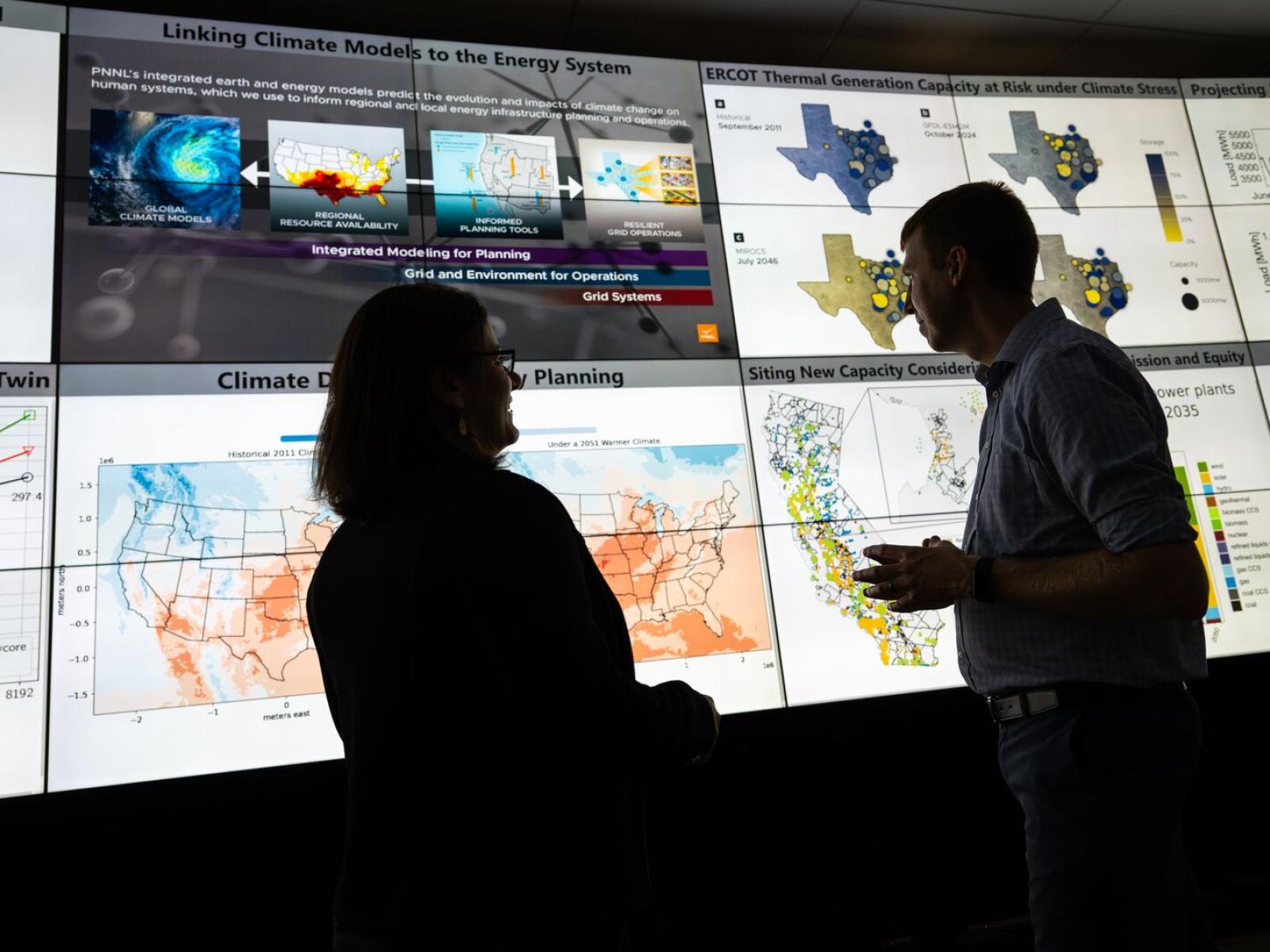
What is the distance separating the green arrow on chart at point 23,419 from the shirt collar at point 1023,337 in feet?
7.09

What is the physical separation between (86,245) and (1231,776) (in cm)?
363

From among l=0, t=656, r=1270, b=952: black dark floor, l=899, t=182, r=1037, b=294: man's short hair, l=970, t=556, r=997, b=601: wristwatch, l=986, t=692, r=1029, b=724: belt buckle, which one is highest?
l=899, t=182, r=1037, b=294: man's short hair

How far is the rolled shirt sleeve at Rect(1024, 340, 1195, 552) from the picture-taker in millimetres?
1187

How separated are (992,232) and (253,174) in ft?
6.43

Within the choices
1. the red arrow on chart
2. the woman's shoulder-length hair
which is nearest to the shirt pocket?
the woman's shoulder-length hair

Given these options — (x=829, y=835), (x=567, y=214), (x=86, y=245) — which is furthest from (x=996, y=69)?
(x=86, y=245)

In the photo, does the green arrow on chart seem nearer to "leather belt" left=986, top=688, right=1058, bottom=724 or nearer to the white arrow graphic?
the white arrow graphic

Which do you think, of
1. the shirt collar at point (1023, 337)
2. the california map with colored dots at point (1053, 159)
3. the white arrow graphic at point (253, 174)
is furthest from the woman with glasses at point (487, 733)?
the california map with colored dots at point (1053, 159)

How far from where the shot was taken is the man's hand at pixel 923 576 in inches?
52.2

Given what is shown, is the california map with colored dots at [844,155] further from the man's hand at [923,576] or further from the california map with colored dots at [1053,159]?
the man's hand at [923,576]

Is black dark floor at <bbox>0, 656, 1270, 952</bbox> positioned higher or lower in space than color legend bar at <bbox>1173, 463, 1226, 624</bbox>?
lower

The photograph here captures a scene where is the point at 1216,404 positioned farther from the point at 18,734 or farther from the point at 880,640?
the point at 18,734

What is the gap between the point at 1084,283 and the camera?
305 cm

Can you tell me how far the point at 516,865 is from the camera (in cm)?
90
